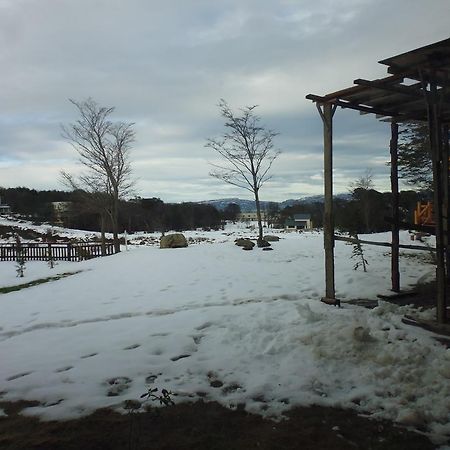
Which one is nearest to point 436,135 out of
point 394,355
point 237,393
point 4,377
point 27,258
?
point 394,355

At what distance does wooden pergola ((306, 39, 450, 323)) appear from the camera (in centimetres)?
467

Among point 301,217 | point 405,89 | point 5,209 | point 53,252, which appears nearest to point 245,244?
point 53,252

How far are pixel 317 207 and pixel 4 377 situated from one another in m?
47.3

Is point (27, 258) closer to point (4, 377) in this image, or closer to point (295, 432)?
point (4, 377)

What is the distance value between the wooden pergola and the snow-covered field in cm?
84

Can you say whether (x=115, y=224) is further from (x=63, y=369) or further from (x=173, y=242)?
(x=63, y=369)

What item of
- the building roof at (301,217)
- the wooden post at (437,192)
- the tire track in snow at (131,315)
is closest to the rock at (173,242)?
the tire track in snow at (131,315)

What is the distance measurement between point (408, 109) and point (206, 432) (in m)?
5.99

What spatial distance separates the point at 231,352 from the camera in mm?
4375

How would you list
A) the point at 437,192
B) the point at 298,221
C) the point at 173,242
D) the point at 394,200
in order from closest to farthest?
the point at 437,192
the point at 394,200
the point at 173,242
the point at 298,221

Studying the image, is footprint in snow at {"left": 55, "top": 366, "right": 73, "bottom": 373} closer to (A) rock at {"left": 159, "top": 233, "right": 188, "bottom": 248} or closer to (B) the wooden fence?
(A) rock at {"left": 159, "top": 233, "right": 188, "bottom": 248}

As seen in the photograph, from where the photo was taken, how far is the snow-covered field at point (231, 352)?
336 cm

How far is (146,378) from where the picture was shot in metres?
3.78

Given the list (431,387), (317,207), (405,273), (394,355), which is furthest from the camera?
→ (317,207)
